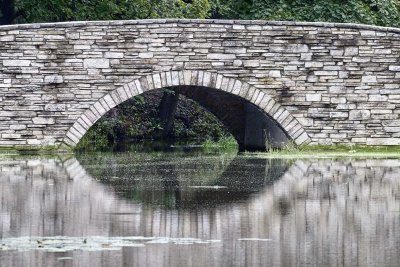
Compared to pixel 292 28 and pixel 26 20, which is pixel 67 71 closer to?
pixel 292 28

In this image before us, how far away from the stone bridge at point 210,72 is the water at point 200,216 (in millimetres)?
4638

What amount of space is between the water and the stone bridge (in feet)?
15.2

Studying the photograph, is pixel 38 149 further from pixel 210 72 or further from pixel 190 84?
pixel 210 72

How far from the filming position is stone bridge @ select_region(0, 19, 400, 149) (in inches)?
844

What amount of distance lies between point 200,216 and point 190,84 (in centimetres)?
1155

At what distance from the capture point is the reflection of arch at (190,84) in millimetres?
21469

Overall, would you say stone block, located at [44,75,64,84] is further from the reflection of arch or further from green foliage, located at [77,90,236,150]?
green foliage, located at [77,90,236,150]

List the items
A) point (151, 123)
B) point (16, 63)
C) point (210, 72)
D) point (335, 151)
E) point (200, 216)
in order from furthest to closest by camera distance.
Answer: point (151, 123) → point (335, 151) → point (210, 72) → point (16, 63) → point (200, 216)

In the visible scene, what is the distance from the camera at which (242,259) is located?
7.80 metres

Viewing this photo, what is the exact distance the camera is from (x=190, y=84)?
71.1 ft

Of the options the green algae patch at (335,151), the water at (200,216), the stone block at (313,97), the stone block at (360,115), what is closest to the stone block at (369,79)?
the stone block at (360,115)

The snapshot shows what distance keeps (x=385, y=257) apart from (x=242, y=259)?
34.2 inches

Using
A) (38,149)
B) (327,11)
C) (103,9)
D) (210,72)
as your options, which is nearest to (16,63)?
(38,149)

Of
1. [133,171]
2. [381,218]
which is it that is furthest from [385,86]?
[381,218]
